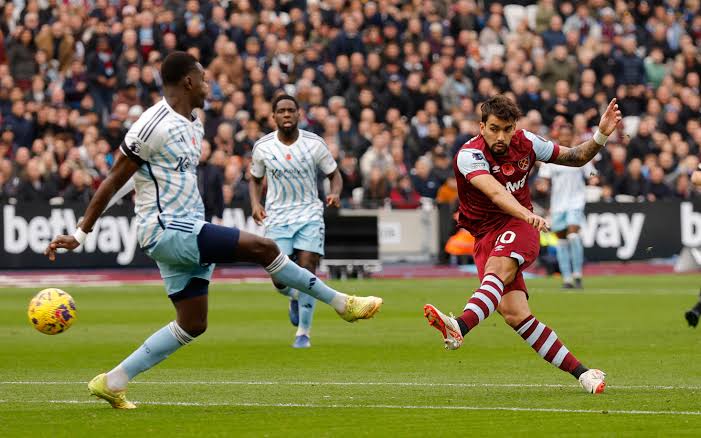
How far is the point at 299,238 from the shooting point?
49.8 feet

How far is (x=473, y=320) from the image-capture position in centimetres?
1016

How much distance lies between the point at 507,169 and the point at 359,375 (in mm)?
2413

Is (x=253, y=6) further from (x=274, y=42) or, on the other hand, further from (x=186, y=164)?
(x=186, y=164)

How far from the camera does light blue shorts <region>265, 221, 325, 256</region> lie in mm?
15141

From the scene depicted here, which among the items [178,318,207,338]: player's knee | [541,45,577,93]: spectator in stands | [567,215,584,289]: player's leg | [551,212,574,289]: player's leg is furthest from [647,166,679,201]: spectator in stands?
[178,318,207,338]: player's knee

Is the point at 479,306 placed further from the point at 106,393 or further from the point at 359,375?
the point at 106,393

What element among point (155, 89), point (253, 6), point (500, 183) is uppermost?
point (253, 6)

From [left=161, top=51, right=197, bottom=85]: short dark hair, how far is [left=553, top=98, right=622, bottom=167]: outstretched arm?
9.99 feet

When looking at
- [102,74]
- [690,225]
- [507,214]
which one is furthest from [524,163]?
[102,74]

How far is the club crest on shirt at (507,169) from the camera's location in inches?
419

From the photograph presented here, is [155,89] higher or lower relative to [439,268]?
higher

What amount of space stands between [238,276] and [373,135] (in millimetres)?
4355

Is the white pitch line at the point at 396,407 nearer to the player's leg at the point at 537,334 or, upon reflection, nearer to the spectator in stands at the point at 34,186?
the player's leg at the point at 537,334

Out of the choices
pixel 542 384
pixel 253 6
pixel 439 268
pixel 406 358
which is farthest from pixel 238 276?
pixel 542 384
